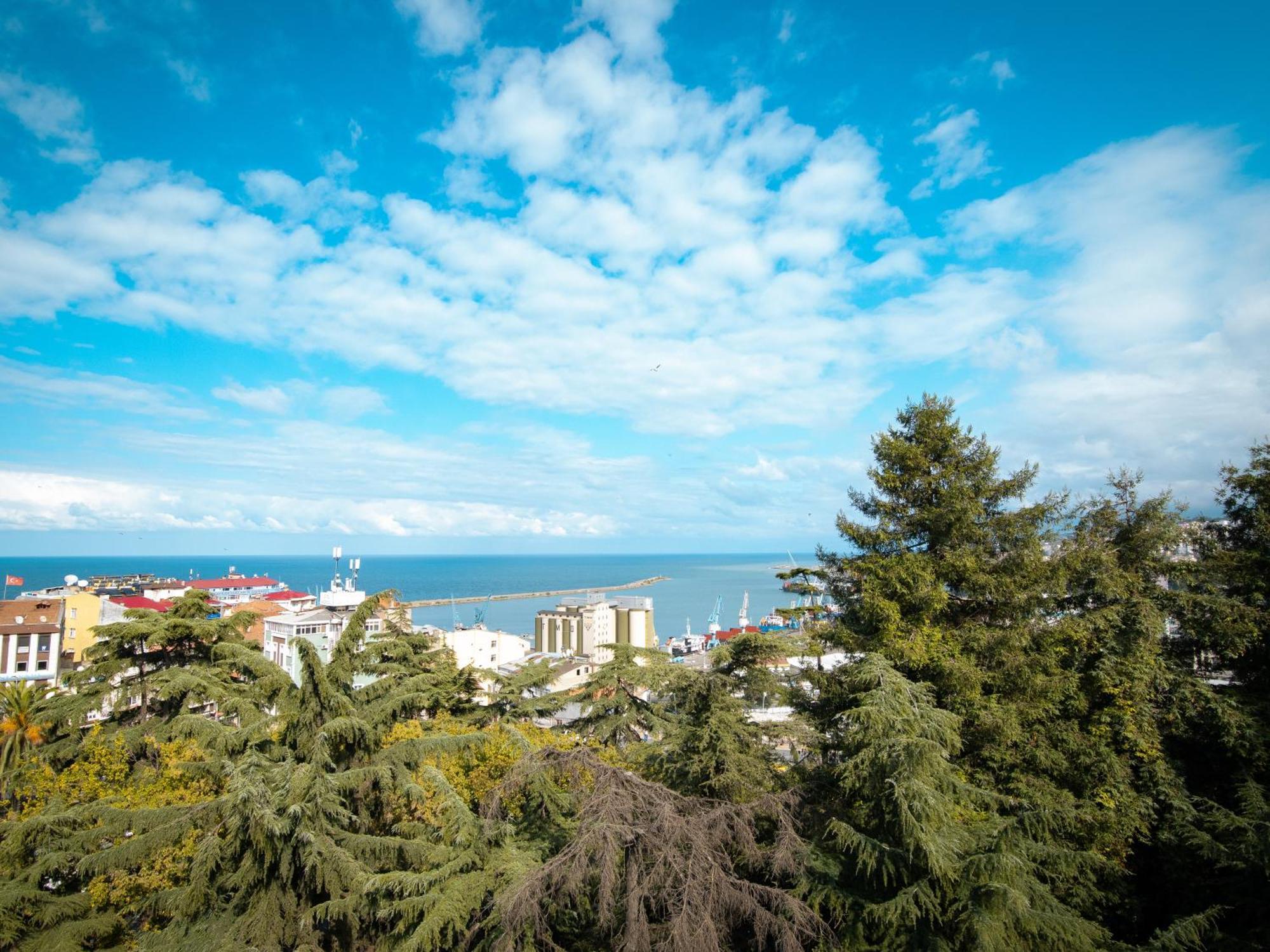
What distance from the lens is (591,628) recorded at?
3012 inches

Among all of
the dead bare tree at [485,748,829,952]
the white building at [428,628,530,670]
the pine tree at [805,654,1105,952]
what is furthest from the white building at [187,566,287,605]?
the pine tree at [805,654,1105,952]

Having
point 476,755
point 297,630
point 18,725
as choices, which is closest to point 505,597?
point 297,630

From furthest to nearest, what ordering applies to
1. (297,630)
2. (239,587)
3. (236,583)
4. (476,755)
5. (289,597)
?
1. (236,583)
2. (239,587)
3. (289,597)
4. (297,630)
5. (476,755)

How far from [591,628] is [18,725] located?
64.0 m

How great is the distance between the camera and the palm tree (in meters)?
13.8

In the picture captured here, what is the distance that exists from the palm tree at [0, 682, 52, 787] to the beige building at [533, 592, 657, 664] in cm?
5438

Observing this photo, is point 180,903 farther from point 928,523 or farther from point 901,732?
point 928,523

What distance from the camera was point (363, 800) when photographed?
10398mm

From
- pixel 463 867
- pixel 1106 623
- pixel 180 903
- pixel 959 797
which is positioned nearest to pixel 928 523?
pixel 1106 623

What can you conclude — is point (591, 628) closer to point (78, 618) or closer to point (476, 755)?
point (78, 618)

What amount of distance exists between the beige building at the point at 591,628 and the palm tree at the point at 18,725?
54.4m

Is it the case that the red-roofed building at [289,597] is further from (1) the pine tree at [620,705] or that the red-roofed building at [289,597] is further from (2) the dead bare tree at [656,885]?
(2) the dead bare tree at [656,885]

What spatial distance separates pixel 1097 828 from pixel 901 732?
5926 millimetres

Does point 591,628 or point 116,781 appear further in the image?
point 591,628
